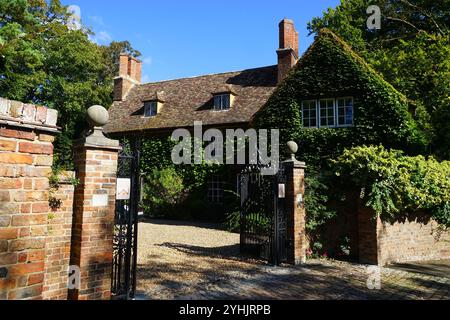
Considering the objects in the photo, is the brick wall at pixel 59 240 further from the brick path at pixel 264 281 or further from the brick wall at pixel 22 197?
the brick wall at pixel 22 197

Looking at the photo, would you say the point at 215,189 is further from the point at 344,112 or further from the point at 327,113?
the point at 344,112

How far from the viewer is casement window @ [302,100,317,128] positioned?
14492 millimetres

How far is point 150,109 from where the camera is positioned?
71.9 feet

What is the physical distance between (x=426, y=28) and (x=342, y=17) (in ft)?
17.1

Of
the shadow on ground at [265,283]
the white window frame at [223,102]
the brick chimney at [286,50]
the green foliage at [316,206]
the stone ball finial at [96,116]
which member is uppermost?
the brick chimney at [286,50]

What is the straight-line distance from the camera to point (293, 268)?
7863mm

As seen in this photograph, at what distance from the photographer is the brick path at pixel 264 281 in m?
5.88

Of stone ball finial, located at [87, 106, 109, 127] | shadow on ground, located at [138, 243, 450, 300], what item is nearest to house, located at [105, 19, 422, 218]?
shadow on ground, located at [138, 243, 450, 300]

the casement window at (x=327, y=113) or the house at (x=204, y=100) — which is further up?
the house at (x=204, y=100)

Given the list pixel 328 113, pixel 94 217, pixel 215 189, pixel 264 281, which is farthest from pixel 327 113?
pixel 94 217

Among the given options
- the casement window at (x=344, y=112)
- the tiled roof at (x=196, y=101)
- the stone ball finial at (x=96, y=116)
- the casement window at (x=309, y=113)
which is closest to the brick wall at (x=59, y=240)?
the stone ball finial at (x=96, y=116)

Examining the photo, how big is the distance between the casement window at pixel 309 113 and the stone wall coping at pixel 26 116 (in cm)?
1283

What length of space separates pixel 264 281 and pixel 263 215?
2.44 metres

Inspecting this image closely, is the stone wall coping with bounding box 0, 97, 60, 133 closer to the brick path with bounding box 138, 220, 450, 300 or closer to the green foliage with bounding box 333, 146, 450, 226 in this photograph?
the brick path with bounding box 138, 220, 450, 300
